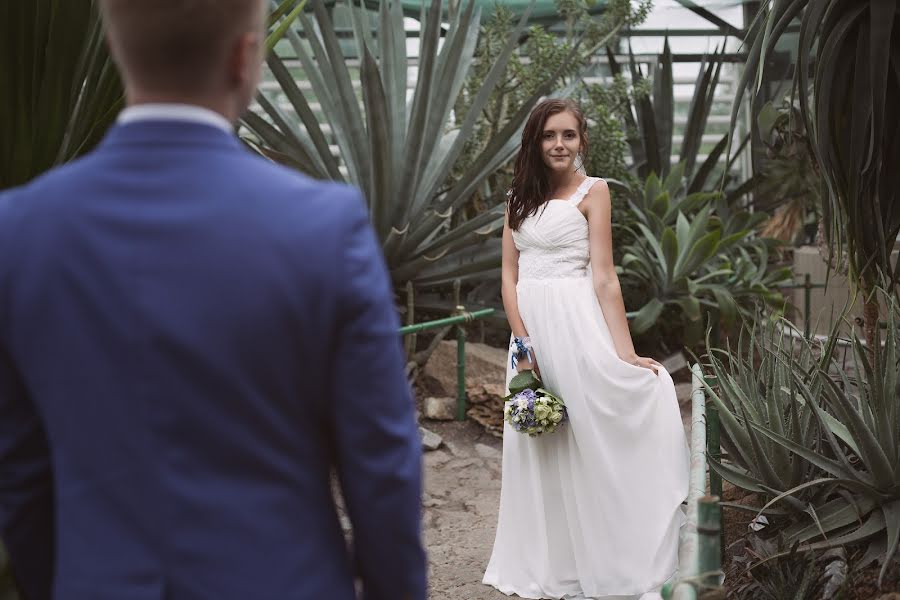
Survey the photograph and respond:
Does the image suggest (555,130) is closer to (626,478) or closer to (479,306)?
(626,478)

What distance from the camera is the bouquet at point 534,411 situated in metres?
3.72

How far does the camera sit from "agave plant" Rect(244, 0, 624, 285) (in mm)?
6746

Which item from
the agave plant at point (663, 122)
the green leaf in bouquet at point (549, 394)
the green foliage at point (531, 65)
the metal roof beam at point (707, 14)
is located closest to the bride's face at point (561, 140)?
the green leaf in bouquet at point (549, 394)

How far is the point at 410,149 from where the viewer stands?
6.83m

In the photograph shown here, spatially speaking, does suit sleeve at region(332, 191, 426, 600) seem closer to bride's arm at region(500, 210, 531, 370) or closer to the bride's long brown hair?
bride's arm at region(500, 210, 531, 370)

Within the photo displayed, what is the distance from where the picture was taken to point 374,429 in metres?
1.24

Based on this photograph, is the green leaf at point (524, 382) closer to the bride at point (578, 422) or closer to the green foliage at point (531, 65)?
the bride at point (578, 422)

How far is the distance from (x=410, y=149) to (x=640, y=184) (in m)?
3.21

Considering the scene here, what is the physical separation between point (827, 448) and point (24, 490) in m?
2.94

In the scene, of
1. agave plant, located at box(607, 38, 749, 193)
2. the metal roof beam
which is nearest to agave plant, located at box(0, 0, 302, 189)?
agave plant, located at box(607, 38, 749, 193)

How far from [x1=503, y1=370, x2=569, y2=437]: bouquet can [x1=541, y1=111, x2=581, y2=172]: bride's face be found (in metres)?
0.86

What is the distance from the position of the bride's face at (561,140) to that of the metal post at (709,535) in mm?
2317

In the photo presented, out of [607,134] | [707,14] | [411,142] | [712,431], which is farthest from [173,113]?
[707,14]

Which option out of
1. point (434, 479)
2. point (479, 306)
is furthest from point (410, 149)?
point (434, 479)
